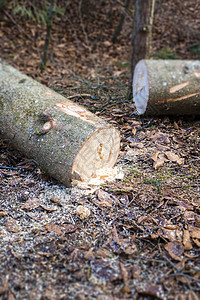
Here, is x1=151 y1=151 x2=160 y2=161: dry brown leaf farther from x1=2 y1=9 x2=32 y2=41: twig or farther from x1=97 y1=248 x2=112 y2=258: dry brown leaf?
x1=2 y1=9 x2=32 y2=41: twig

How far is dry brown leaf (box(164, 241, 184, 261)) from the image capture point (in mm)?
1856

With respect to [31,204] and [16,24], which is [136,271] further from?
[16,24]

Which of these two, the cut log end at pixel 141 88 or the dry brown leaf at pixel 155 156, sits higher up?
the cut log end at pixel 141 88

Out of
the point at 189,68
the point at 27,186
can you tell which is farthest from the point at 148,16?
Result: the point at 27,186

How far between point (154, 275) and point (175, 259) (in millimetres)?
208

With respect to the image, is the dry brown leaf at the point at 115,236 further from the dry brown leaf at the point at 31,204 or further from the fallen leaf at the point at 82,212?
the dry brown leaf at the point at 31,204

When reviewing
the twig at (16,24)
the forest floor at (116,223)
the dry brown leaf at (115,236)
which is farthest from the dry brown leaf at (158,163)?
the twig at (16,24)

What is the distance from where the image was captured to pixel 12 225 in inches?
82.3

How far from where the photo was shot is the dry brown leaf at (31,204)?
2.27 metres

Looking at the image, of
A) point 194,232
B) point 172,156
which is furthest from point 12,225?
point 172,156

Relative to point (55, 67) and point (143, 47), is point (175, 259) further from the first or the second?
point (55, 67)

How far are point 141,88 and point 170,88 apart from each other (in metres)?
0.39

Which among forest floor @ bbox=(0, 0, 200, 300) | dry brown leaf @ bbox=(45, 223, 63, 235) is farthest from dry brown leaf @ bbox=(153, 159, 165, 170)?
dry brown leaf @ bbox=(45, 223, 63, 235)

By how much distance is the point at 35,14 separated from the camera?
7574 mm
